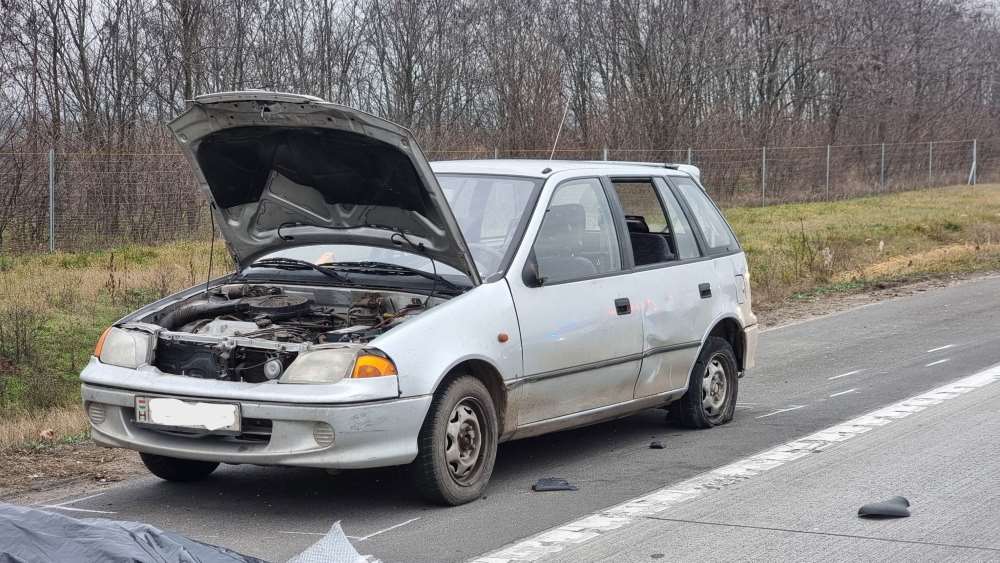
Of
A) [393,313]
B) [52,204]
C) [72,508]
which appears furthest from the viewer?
[52,204]

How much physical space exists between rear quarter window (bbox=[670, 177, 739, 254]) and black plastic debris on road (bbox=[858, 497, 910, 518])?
9.05 ft

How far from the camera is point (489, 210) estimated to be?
6883 mm

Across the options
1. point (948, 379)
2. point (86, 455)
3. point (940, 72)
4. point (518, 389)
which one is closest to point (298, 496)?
point (518, 389)

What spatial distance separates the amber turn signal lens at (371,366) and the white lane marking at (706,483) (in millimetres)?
988

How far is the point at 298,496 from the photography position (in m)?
6.22

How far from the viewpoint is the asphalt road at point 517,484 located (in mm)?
5457

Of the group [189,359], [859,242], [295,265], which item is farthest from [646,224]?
[859,242]

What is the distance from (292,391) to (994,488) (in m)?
3.55

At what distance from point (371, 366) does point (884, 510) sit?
248 centimetres

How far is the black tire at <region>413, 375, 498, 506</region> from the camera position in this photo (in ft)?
19.0

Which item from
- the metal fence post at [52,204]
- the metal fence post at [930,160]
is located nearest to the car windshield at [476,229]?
the metal fence post at [52,204]

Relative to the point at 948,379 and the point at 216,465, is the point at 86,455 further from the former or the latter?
the point at 948,379

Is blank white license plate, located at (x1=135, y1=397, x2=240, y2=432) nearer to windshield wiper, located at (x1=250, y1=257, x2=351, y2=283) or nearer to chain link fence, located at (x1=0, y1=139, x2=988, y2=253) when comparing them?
windshield wiper, located at (x1=250, y1=257, x2=351, y2=283)

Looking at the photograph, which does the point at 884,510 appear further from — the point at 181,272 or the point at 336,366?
the point at 181,272
